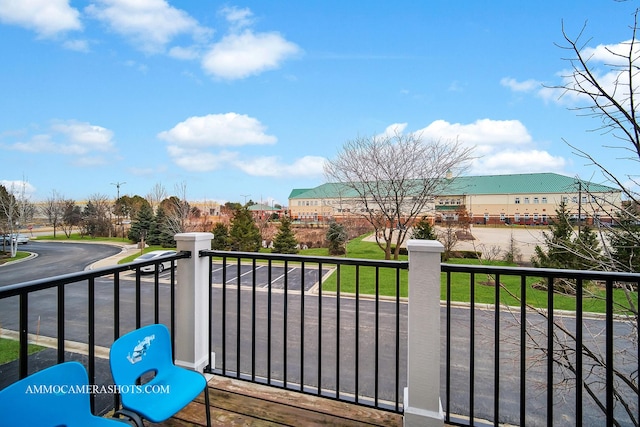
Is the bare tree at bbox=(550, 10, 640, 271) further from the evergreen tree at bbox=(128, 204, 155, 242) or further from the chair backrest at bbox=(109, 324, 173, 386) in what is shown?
the evergreen tree at bbox=(128, 204, 155, 242)

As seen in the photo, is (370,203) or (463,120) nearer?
(463,120)

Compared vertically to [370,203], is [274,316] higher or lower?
lower

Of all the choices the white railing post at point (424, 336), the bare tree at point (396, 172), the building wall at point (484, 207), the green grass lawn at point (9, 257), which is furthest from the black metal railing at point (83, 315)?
the bare tree at point (396, 172)

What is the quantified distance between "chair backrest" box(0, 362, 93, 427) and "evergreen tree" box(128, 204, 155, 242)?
78.3ft

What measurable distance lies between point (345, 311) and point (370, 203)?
24.4 feet

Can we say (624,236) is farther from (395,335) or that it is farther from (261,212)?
(261,212)

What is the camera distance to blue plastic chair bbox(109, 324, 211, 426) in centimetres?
123

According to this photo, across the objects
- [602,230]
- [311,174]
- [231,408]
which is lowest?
[231,408]

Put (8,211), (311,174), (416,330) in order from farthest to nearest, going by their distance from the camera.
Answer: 1. (8,211)
2. (311,174)
3. (416,330)

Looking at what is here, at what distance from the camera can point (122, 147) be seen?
707 inches

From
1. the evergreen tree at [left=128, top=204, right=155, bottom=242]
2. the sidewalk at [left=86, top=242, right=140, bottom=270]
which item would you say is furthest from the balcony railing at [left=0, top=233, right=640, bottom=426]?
the evergreen tree at [left=128, top=204, right=155, bottom=242]

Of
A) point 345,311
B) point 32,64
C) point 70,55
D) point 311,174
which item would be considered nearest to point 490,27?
point 345,311

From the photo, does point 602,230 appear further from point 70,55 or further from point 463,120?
point 70,55

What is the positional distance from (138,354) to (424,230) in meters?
13.9
